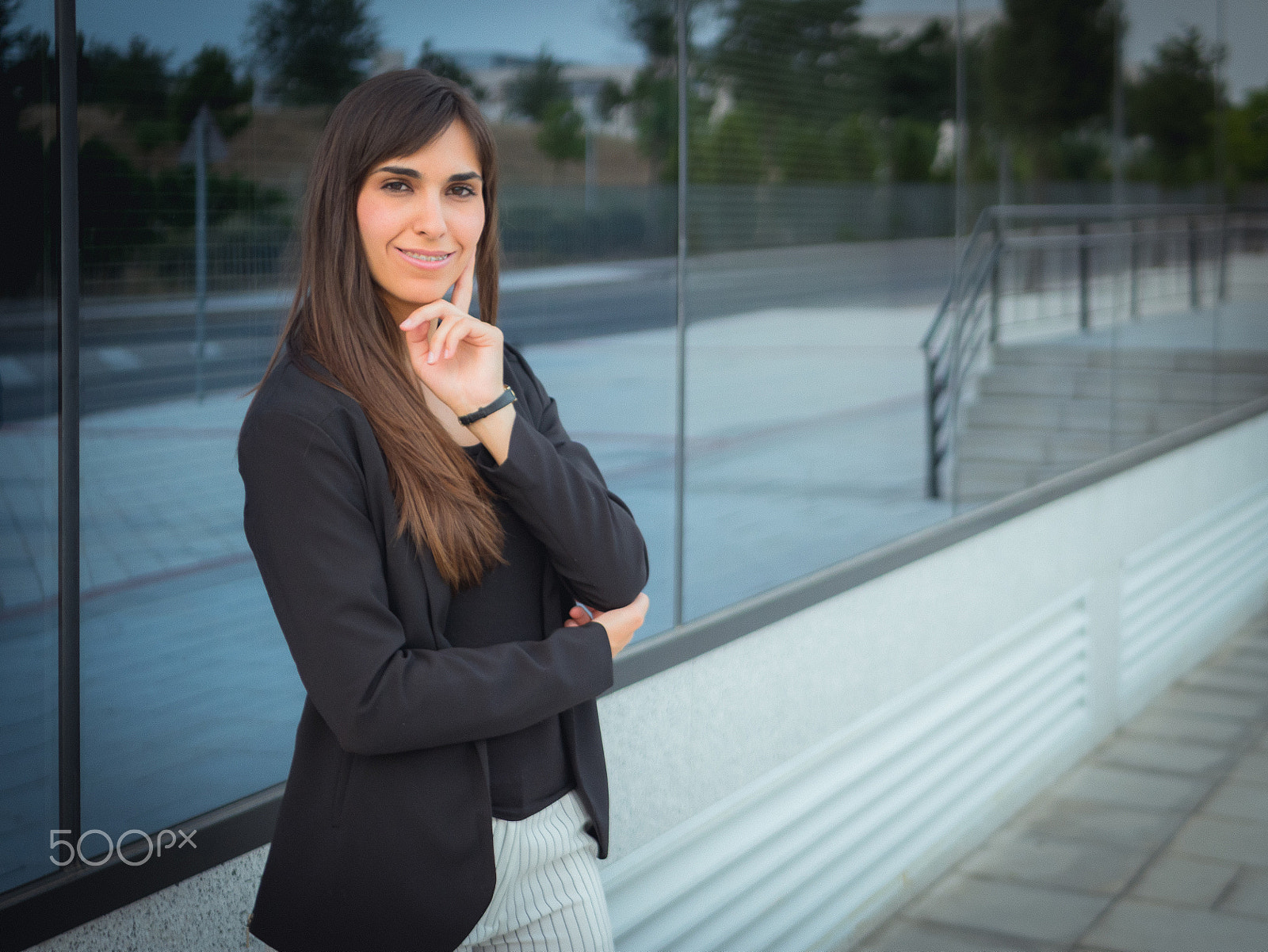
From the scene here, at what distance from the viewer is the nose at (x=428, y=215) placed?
5.08 feet

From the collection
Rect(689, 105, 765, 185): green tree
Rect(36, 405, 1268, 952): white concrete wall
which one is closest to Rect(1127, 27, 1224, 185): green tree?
Rect(36, 405, 1268, 952): white concrete wall

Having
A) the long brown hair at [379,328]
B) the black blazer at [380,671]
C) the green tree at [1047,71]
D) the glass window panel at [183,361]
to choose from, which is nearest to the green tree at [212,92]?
the glass window panel at [183,361]

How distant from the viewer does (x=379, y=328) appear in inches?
60.9

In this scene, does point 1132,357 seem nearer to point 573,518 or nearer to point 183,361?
point 183,361

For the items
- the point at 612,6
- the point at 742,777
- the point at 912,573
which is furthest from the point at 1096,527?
the point at 612,6

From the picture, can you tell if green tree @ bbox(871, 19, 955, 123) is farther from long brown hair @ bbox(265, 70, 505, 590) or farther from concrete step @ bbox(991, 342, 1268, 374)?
long brown hair @ bbox(265, 70, 505, 590)

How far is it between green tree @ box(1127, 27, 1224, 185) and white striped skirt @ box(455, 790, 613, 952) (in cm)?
572

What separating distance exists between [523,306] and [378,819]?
1.41 meters

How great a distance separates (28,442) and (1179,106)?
21.9 feet

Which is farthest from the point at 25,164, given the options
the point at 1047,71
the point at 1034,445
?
the point at 1047,71

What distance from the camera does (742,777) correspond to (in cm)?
331

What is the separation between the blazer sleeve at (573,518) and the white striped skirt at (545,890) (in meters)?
0.27

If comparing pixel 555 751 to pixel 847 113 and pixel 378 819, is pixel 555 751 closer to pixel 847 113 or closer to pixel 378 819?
pixel 378 819

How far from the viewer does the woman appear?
4.72 feet
